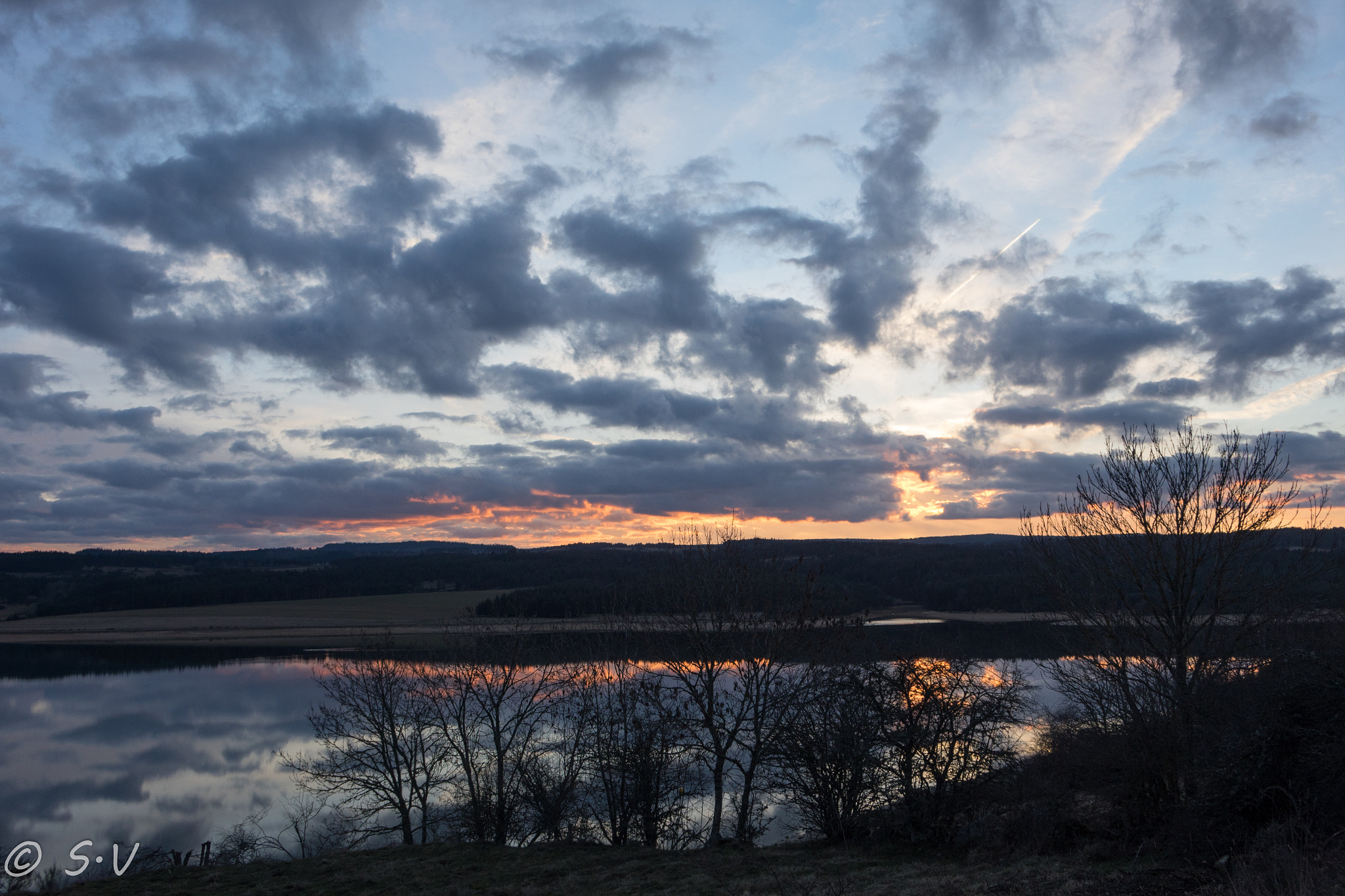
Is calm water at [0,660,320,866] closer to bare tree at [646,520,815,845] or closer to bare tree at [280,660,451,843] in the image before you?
bare tree at [280,660,451,843]

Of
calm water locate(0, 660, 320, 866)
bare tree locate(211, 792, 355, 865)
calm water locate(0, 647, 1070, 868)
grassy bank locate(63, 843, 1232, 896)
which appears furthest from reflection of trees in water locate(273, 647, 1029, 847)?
calm water locate(0, 660, 320, 866)

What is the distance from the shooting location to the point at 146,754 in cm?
4131

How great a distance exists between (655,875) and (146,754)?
4021cm

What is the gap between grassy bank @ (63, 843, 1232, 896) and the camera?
1091 cm

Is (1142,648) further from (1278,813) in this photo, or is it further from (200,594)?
(200,594)

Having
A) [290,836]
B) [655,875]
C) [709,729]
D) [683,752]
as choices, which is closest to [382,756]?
[290,836]

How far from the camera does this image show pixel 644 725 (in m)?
22.1

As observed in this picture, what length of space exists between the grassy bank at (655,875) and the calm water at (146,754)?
911cm

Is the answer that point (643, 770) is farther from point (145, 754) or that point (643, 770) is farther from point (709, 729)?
point (145, 754)

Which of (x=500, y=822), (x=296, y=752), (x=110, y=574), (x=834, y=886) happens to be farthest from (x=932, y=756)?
(x=110, y=574)

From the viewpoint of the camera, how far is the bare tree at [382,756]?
24.9 metres

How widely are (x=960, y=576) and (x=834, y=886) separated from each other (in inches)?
3419

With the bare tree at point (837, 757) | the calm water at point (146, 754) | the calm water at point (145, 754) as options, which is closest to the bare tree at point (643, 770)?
the bare tree at point (837, 757)

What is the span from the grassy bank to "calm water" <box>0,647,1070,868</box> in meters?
9.11
